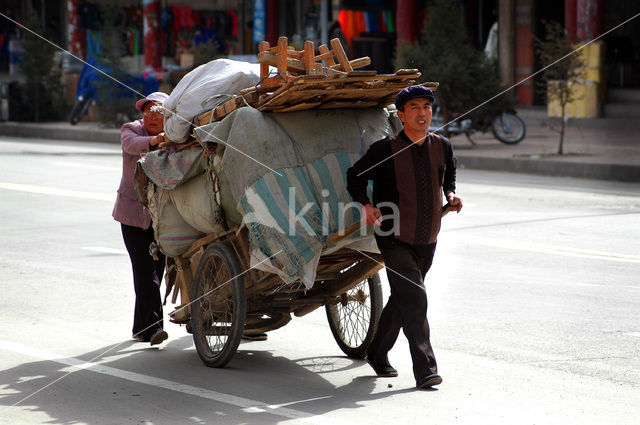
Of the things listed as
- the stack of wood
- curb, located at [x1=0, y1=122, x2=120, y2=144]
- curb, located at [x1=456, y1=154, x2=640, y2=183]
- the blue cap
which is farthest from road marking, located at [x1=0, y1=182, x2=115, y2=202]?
curb, located at [x1=0, y1=122, x2=120, y2=144]

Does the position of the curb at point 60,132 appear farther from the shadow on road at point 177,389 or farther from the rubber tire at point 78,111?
the shadow on road at point 177,389

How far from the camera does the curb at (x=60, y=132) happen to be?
25.4m

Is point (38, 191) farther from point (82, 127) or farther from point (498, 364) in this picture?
point (82, 127)

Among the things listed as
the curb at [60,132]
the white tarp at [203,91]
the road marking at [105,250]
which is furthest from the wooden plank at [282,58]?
the curb at [60,132]

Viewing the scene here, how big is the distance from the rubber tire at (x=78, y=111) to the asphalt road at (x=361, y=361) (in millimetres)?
16488

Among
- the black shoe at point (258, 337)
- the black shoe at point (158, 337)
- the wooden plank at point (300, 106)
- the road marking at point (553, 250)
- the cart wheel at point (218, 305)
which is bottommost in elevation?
the black shoe at point (258, 337)

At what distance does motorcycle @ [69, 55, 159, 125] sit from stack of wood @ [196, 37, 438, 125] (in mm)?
20953

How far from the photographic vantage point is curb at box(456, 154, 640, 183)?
55.2 feet

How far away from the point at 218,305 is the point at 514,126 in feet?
53.3

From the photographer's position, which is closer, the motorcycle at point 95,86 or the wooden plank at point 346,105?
the wooden plank at point 346,105

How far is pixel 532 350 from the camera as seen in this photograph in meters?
6.54

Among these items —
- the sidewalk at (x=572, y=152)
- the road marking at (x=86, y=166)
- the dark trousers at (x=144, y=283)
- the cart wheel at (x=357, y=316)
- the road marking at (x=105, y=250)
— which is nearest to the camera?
the cart wheel at (x=357, y=316)

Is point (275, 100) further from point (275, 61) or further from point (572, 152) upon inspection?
point (572, 152)

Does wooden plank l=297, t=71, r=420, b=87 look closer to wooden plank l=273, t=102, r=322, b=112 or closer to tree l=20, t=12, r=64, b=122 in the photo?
wooden plank l=273, t=102, r=322, b=112
